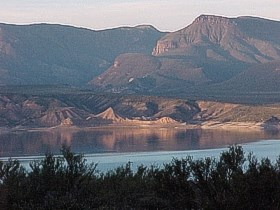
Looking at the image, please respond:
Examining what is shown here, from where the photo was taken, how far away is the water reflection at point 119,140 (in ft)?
283

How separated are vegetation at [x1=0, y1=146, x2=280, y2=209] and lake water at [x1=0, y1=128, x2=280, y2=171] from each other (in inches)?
1421

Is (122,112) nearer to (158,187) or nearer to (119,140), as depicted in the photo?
(119,140)

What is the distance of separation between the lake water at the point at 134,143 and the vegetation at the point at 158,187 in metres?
36.1

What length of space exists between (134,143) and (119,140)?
715 centimetres

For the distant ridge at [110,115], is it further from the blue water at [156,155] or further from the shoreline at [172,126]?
the blue water at [156,155]

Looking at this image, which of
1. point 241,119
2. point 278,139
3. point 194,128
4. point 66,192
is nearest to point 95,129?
point 194,128

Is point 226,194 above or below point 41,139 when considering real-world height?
above

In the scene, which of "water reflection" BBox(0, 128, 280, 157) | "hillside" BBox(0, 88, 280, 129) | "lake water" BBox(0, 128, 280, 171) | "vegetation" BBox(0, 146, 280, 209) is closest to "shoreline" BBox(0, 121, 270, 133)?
"hillside" BBox(0, 88, 280, 129)

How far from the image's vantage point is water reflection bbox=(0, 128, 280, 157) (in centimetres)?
8625

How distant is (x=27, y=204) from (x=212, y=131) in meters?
93.8

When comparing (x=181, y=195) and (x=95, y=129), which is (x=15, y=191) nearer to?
(x=181, y=195)

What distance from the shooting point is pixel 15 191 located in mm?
24578

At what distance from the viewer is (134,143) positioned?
93.6m

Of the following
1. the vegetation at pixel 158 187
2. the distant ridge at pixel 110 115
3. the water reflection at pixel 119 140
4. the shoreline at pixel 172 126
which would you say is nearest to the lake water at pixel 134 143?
the water reflection at pixel 119 140
